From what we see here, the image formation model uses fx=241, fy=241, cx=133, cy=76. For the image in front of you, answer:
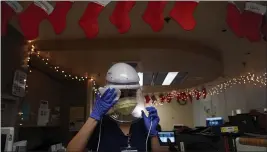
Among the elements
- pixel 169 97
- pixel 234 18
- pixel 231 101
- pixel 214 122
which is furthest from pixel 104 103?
pixel 231 101

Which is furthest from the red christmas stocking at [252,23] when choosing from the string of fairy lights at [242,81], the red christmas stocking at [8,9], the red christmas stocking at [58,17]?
the string of fairy lights at [242,81]

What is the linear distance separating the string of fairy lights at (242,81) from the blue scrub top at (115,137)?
4230 millimetres

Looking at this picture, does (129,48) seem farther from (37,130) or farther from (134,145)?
(134,145)

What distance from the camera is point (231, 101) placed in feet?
18.6

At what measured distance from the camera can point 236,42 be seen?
9.64 ft

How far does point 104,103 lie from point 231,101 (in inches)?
210

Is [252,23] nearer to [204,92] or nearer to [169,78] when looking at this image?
[169,78]

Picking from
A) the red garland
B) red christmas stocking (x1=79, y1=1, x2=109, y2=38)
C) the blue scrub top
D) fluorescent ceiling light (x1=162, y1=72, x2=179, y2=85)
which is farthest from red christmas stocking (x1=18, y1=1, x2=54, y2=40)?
the red garland

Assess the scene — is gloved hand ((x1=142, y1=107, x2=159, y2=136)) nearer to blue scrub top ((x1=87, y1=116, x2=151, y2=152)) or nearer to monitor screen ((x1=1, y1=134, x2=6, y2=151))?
blue scrub top ((x1=87, y1=116, x2=151, y2=152))

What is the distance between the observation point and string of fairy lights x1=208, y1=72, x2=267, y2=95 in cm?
474

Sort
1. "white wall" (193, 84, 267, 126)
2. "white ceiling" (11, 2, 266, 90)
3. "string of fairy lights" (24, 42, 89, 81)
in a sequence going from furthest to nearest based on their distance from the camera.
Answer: "white wall" (193, 84, 267, 126) → "string of fairy lights" (24, 42, 89, 81) → "white ceiling" (11, 2, 266, 90)

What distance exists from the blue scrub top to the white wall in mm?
4191

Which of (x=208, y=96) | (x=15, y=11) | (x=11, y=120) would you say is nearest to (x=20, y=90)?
(x=11, y=120)

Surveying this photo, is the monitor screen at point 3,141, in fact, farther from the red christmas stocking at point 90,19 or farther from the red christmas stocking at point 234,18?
the red christmas stocking at point 234,18
